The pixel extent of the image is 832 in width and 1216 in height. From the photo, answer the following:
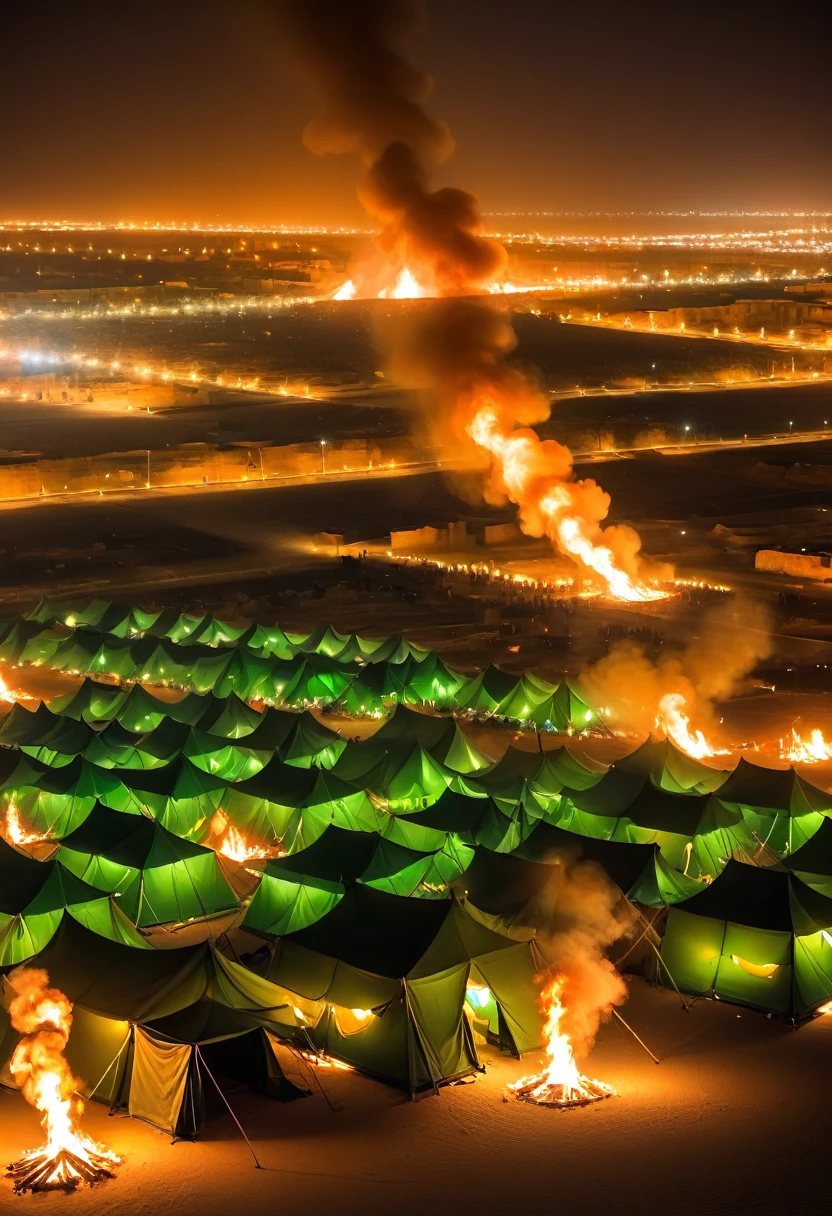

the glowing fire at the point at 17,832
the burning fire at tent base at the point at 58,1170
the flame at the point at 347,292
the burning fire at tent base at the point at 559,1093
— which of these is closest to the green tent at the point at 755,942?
the burning fire at tent base at the point at 559,1093

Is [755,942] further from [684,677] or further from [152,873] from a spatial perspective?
[684,677]

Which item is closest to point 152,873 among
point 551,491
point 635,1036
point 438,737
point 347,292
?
point 438,737

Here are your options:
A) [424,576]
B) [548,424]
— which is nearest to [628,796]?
[424,576]

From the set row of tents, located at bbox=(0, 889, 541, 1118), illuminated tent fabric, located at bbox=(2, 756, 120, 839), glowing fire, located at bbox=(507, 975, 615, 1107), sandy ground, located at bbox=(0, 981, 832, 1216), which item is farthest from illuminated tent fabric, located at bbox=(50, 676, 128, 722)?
glowing fire, located at bbox=(507, 975, 615, 1107)

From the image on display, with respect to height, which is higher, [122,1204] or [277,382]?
[277,382]

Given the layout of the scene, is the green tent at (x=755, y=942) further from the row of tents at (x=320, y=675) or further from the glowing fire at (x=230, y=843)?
the row of tents at (x=320, y=675)

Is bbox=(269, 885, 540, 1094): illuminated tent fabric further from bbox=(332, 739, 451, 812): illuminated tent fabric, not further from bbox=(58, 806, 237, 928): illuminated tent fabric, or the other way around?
bbox=(332, 739, 451, 812): illuminated tent fabric

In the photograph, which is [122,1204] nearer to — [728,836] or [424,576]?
[728,836]
